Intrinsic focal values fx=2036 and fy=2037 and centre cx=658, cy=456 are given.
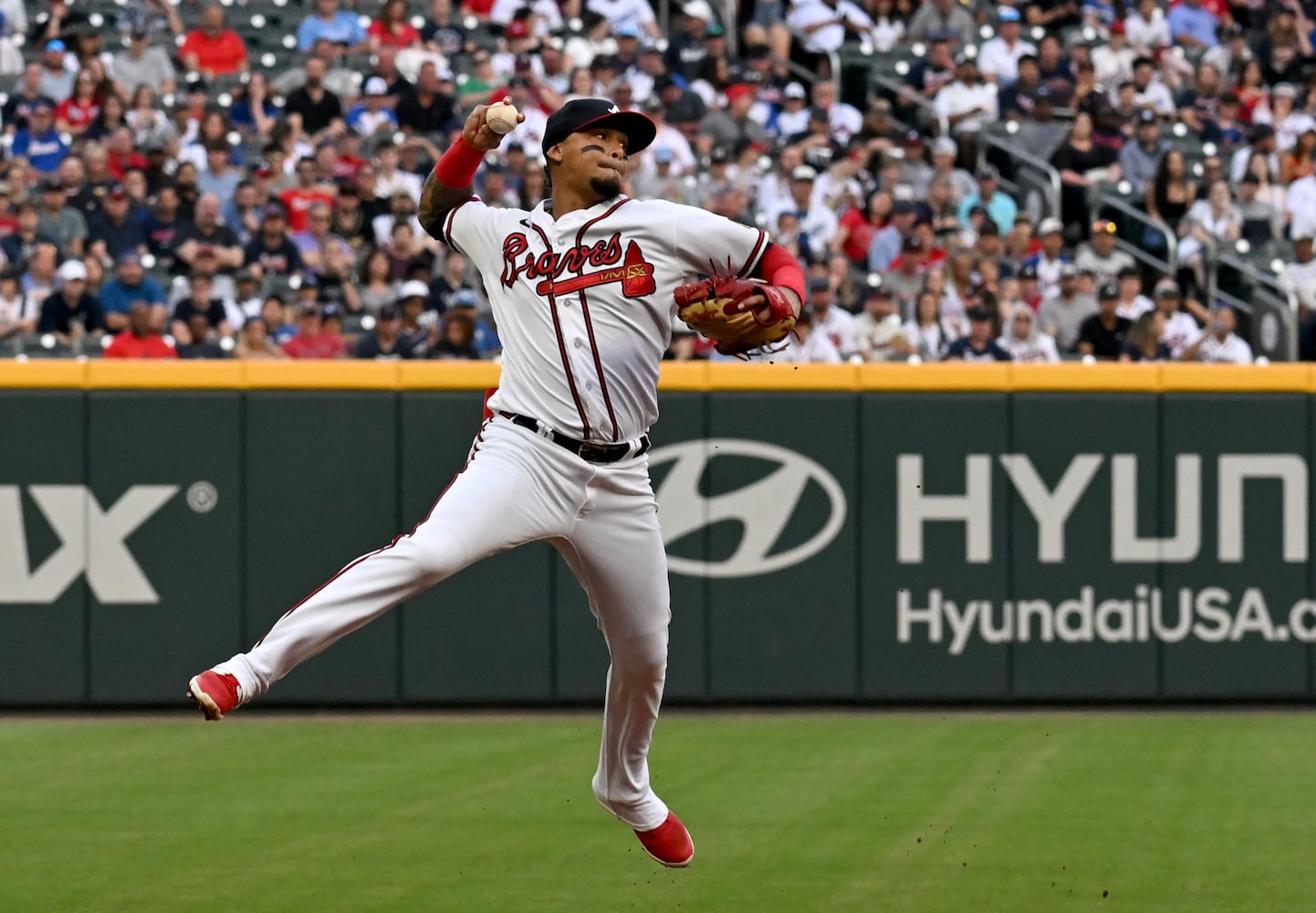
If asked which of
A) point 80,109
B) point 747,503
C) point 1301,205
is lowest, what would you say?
point 747,503

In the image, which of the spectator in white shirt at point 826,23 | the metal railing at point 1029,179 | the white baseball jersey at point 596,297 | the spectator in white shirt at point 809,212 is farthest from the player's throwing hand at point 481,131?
the spectator in white shirt at point 826,23

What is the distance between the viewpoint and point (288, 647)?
16.6 feet

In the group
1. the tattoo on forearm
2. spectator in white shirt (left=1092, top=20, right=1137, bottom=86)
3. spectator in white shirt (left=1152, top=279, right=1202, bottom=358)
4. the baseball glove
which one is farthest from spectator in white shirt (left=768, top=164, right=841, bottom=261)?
the baseball glove

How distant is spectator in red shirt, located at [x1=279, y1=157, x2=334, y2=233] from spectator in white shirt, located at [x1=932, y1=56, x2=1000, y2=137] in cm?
494

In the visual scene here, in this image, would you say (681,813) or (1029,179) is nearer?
(681,813)

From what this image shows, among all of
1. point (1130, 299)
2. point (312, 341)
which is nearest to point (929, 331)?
point (1130, 299)

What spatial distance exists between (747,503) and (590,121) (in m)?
6.27

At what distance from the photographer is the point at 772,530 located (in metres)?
11.7

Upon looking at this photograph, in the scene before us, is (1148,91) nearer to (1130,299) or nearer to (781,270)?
(1130,299)

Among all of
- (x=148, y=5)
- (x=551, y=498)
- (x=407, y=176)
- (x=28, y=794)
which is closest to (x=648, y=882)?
(x=551, y=498)

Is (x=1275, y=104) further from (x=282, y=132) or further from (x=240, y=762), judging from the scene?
(x=240, y=762)

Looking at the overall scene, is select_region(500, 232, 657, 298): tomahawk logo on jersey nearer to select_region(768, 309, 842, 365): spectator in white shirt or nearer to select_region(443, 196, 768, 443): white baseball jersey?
select_region(443, 196, 768, 443): white baseball jersey

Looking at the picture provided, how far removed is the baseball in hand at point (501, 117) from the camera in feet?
17.7

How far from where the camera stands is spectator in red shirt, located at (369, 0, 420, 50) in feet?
52.2
